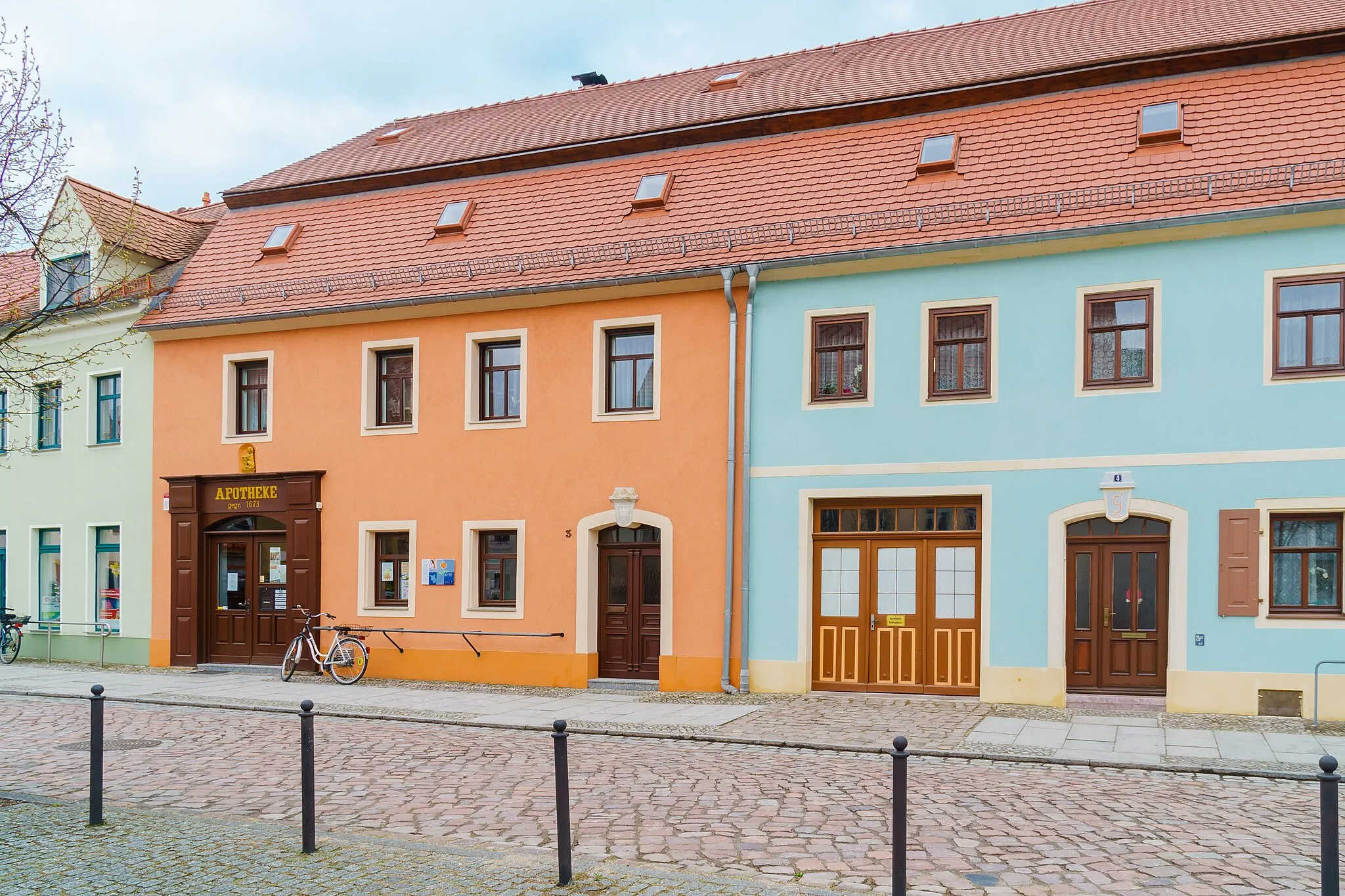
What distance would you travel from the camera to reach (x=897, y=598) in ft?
53.8

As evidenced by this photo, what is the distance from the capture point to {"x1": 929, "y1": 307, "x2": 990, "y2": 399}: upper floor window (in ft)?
52.5

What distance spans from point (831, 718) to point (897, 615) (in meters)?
2.63

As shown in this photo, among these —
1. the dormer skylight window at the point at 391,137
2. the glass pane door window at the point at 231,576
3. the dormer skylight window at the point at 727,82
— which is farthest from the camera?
the dormer skylight window at the point at 391,137

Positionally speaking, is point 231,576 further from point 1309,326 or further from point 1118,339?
point 1309,326

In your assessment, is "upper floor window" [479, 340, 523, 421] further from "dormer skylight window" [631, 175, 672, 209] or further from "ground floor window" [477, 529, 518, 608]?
"dormer skylight window" [631, 175, 672, 209]

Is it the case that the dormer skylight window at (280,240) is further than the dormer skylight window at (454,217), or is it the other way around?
the dormer skylight window at (280,240)

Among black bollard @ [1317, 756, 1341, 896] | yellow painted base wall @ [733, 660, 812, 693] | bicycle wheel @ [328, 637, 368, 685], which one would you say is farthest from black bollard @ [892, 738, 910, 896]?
bicycle wheel @ [328, 637, 368, 685]

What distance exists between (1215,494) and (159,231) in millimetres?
19117

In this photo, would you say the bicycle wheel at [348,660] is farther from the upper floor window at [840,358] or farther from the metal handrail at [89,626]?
the upper floor window at [840,358]

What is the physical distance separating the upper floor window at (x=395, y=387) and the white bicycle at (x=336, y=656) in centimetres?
341

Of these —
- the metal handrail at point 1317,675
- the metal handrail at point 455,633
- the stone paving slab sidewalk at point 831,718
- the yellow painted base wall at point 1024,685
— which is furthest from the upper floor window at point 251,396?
the metal handrail at point 1317,675

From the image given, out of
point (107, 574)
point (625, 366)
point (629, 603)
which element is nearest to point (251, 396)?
point (107, 574)

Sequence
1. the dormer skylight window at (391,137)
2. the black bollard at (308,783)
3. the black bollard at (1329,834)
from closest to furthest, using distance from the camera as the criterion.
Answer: the black bollard at (1329,834)
the black bollard at (308,783)
the dormer skylight window at (391,137)

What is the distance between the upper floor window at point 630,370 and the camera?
18078mm
